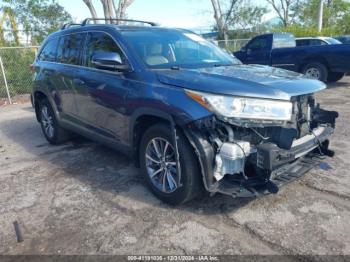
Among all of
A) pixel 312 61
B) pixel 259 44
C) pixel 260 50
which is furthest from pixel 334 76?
pixel 259 44

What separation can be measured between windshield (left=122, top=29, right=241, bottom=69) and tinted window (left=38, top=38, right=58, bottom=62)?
205cm

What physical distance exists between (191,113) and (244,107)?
471mm

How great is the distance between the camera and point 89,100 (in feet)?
14.7

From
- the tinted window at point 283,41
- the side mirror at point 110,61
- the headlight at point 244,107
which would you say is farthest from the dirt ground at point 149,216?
the tinted window at point 283,41

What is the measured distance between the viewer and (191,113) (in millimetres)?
2990

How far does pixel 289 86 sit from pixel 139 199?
78.8 inches

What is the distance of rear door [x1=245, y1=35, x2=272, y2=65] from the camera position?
1158 cm

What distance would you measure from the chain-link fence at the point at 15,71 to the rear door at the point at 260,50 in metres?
7.81

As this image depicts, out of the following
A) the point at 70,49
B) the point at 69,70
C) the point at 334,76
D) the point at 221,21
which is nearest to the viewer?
the point at 69,70

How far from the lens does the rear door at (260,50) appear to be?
1158 centimetres

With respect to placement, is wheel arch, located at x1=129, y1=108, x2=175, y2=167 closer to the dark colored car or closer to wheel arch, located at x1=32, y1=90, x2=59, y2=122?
the dark colored car

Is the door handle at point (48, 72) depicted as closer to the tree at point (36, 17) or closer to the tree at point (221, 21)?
the tree at point (36, 17)

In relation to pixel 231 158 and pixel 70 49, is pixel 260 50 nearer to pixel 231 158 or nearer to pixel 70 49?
pixel 70 49

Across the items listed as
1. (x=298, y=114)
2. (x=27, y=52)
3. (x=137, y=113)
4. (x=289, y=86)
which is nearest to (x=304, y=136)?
(x=298, y=114)
